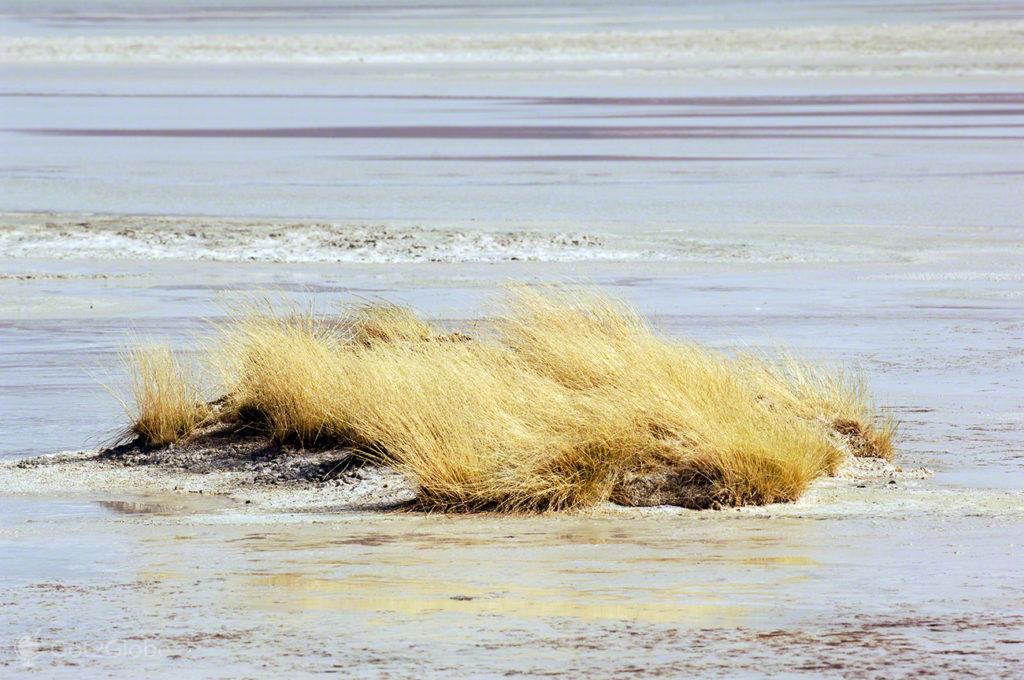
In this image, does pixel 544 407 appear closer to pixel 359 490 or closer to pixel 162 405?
pixel 359 490

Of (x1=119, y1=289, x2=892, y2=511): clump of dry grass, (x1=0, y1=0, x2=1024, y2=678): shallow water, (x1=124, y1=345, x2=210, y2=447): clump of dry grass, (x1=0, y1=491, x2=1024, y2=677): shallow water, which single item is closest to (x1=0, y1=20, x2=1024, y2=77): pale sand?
(x1=0, y1=0, x2=1024, y2=678): shallow water

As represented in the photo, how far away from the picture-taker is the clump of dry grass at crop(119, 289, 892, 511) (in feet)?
27.6

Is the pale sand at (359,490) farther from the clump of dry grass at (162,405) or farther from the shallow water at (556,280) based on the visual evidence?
the clump of dry grass at (162,405)

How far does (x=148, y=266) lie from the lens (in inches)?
716

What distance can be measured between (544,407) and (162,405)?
229 centimetres

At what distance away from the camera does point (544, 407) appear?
8.81 m

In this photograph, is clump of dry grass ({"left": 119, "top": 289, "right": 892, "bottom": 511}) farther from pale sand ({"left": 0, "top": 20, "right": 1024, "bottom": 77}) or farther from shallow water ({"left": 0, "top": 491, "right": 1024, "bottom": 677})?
pale sand ({"left": 0, "top": 20, "right": 1024, "bottom": 77})

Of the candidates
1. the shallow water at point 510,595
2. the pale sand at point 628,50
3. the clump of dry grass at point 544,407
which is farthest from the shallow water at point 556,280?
the pale sand at point 628,50

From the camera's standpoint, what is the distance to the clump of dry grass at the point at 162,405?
983 centimetres

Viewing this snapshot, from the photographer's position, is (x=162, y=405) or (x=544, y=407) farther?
(x=162, y=405)

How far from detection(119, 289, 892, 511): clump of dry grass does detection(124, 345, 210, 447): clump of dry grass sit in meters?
0.21

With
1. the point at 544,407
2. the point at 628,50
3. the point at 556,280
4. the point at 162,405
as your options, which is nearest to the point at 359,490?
the point at 544,407

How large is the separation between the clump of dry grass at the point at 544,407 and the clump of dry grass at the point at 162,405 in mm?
209

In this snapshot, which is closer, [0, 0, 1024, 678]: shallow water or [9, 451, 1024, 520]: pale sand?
[0, 0, 1024, 678]: shallow water
